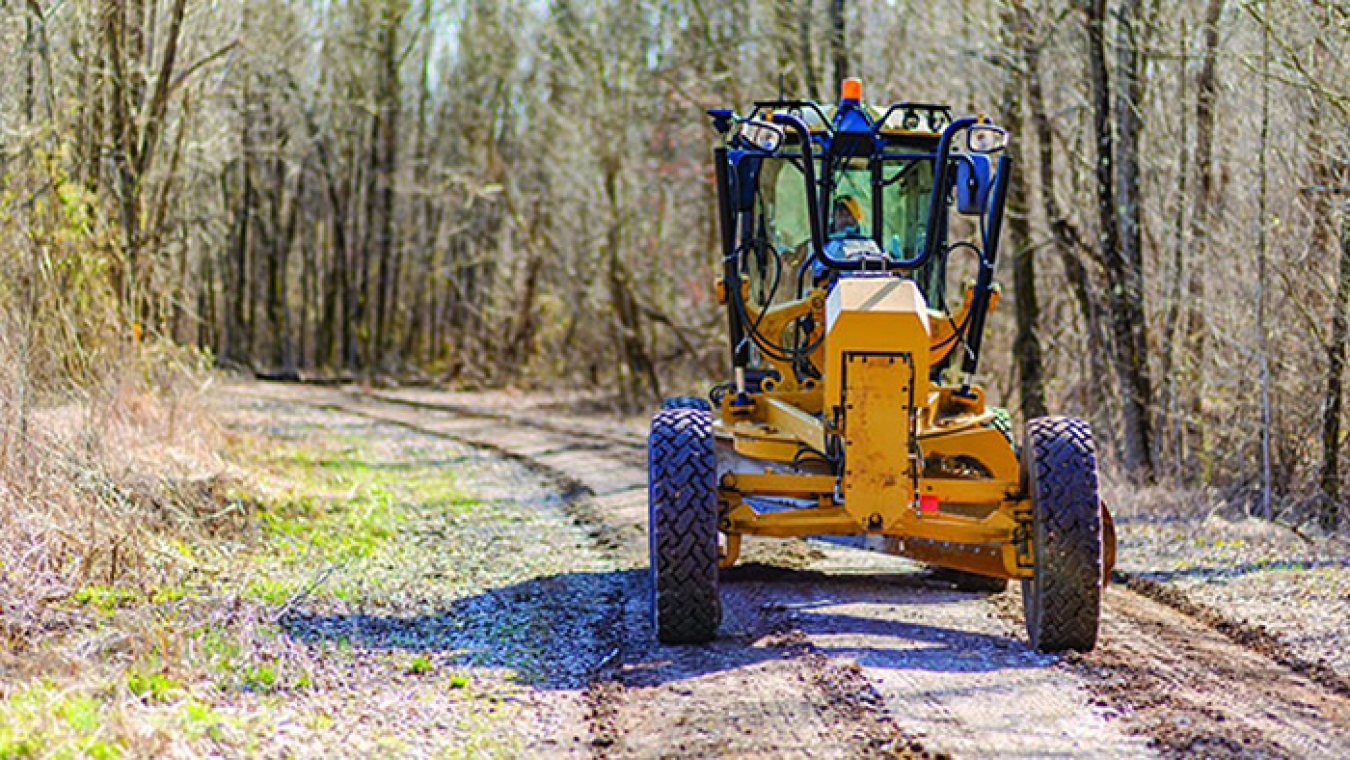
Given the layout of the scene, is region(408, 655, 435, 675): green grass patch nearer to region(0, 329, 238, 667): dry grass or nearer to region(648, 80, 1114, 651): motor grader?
region(648, 80, 1114, 651): motor grader

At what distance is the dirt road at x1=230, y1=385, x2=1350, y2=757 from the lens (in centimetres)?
532

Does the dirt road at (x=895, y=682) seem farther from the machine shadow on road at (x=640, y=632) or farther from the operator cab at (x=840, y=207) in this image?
the operator cab at (x=840, y=207)

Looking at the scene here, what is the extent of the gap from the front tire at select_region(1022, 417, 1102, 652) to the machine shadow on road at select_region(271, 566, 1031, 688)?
234 millimetres

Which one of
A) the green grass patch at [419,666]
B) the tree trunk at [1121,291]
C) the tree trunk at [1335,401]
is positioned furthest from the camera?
the tree trunk at [1121,291]

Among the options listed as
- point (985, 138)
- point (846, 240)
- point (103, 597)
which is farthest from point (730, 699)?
point (103, 597)

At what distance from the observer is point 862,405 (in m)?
6.69

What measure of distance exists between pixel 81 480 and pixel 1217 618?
6.76 metres

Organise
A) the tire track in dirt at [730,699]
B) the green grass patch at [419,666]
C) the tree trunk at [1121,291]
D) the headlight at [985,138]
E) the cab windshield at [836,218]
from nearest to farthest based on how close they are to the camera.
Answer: the tire track in dirt at [730,699] → the green grass patch at [419,666] → the headlight at [985,138] → the cab windshield at [836,218] → the tree trunk at [1121,291]

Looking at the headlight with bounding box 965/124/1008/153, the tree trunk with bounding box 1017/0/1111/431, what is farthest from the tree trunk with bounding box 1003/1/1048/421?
the headlight with bounding box 965/124/1008/153

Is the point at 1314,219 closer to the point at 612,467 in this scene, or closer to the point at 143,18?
the point at 612,467

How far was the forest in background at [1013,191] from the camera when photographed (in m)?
11.9

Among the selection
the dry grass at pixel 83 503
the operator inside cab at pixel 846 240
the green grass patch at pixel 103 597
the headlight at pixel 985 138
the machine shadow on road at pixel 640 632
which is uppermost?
the headlight at pixel 985 138

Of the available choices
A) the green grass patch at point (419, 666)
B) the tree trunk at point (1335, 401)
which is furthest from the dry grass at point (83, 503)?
the tree trunk at point (1335, 401)

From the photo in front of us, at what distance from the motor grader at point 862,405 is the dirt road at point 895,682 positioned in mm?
345
